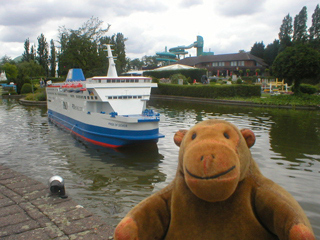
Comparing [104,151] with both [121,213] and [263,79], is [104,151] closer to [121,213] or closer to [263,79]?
[121,213]

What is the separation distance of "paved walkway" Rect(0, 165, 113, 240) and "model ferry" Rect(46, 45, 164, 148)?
20.7 ft

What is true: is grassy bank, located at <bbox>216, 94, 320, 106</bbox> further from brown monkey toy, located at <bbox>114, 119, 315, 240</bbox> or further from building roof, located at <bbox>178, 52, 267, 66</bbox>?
building roof, located at <bbox>178, 52, 267, 66</bbox>

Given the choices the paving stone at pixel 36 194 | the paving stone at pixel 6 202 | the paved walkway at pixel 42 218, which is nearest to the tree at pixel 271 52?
the paving stone at pixel 36 194

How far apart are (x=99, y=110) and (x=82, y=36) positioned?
Answer: 150ft

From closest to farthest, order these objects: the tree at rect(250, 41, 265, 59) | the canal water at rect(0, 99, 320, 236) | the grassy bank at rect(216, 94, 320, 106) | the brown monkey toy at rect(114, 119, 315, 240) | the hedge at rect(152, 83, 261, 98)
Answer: the brown monkey toy at rect(114, 119, 315, 240), the canal water at rect(0, 99, 320, 236), the grassy bank at rect(216, 94, 320, 106), the hedge at rect(152, 83, 261, 98), the tree at rect(250, 41, 265, 59)

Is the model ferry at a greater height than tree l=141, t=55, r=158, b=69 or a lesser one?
lesser

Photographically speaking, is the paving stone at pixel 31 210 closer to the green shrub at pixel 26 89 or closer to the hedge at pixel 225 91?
the hedge at pixel 225 91

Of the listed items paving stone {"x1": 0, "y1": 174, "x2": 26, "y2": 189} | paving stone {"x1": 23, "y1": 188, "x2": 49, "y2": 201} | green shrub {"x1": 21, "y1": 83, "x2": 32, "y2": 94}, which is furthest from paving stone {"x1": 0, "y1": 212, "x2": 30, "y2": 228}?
green shrub {"x1": 21, "y1": 83, "x2": 32, "y2": 94}

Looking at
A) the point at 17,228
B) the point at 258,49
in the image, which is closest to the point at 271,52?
the point at 258,49

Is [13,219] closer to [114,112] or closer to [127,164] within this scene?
[127,164]

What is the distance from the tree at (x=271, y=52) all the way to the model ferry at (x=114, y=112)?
6641 centimetres

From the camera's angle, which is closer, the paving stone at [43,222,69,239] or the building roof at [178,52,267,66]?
the paving stone at [43,222,69,239]

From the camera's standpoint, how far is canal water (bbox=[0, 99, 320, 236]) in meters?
7.94


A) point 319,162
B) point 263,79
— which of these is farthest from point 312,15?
point 319,162
